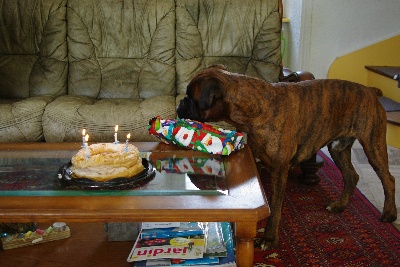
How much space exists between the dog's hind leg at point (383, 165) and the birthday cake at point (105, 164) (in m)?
1.14

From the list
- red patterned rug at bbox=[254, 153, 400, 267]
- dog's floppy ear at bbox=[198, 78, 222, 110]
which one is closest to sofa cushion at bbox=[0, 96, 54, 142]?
dog's floppy ear at bbox=[198, 78, 222, 110]

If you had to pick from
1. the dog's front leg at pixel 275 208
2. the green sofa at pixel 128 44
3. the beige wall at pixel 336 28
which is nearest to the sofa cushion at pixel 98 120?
the green sofa at pixel 128 44

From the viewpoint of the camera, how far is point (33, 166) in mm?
1777

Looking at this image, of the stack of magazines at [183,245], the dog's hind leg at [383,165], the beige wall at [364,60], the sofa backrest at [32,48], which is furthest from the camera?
the beige wall at [364,60]

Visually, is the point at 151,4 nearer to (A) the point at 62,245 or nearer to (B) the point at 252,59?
(B) the point at 252,59

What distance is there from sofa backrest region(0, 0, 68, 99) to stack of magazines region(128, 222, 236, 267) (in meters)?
1.86

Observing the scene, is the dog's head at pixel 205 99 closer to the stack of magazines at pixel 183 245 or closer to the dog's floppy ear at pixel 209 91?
the dog's floppy ear at pixel 209 91

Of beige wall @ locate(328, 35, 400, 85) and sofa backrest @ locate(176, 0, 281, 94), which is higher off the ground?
sofa backrest @ locate(176, 0, 281, 94)

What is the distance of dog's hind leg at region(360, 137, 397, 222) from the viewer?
7.16 ft

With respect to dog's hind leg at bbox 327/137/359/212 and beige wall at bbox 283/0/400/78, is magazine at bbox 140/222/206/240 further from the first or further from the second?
beige wall at bbox 283/0/400/78

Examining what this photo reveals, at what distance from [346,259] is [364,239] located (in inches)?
8.8

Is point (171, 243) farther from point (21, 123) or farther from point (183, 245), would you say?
point (21, 123)

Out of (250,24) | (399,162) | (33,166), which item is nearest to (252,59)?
(250,24)

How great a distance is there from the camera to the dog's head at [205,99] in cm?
192
